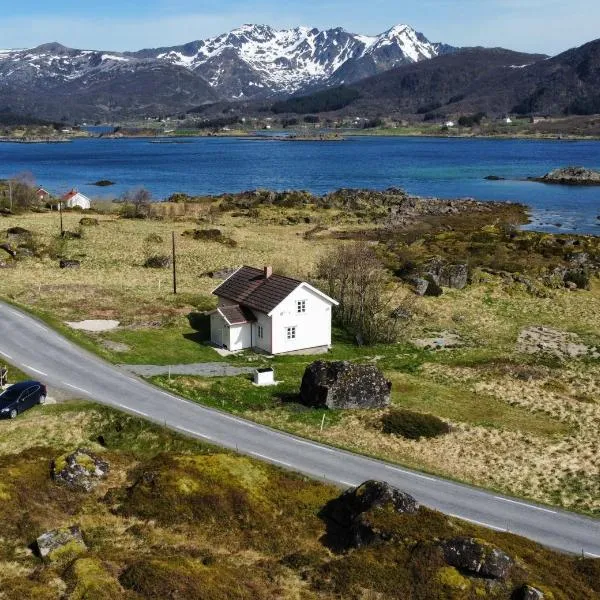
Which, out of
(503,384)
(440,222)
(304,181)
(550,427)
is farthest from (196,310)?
(304,181)

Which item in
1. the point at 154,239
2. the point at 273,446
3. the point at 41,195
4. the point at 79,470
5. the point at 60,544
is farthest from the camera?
the point at 41,195

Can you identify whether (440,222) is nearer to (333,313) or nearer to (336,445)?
(333,313)

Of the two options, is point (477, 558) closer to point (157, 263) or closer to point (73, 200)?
point (157, 263)

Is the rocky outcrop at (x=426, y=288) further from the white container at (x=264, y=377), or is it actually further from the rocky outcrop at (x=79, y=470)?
the rocky outcrop at (x=79, y=470)

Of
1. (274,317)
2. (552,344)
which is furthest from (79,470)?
(552,344)

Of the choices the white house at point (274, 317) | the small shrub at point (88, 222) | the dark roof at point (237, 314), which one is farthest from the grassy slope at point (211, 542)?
the small shrub at point (88, 222)

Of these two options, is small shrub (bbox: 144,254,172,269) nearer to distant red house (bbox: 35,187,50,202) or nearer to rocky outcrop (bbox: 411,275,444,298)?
rocky outcrop (bbox: 411,275,444,298)

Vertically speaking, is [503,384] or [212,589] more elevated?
[212,589]
